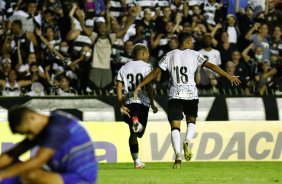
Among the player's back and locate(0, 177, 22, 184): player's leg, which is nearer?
locate(0, 177, 22, 184): player's leg

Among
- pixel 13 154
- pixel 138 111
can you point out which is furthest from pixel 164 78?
pixel 13 154

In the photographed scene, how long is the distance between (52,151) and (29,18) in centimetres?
1183

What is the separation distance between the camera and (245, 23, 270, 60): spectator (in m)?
17.1

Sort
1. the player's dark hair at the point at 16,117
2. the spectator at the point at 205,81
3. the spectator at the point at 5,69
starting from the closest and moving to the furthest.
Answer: the player's dark hair at the point at 16,117
the spectator at the point at 5,69
the spectator at the point at 205,81

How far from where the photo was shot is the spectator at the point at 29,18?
1645 centimetres

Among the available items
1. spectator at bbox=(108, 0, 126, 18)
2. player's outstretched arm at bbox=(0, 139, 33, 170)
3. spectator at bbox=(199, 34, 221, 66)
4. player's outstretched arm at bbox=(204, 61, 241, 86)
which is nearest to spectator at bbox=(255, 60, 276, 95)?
spectator at bbox=(199, 34, 221, 66)

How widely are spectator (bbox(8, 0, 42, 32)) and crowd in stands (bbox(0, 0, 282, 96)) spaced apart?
0.08 ft

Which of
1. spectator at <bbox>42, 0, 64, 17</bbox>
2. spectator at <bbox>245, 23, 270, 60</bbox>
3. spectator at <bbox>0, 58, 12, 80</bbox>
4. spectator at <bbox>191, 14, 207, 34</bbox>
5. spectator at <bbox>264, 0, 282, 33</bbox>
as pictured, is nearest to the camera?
spectator at <bbox>0, 58, 12, 80</bbox>

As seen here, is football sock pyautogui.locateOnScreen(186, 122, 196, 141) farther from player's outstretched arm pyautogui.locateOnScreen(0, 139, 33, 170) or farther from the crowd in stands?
player's outstretched arm pyautogui.locateOnScreen(0, 139, 33, 170)

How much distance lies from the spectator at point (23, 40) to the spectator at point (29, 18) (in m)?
0.17

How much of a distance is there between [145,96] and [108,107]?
329cm

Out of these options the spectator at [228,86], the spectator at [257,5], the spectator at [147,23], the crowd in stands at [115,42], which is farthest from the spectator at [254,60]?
the spectator at [147,23]

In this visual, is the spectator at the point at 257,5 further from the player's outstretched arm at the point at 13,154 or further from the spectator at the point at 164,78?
the player's outstretched arm at the point at 13,154

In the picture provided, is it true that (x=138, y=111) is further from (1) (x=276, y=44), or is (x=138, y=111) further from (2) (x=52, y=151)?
(1) (x=276, y=44)
